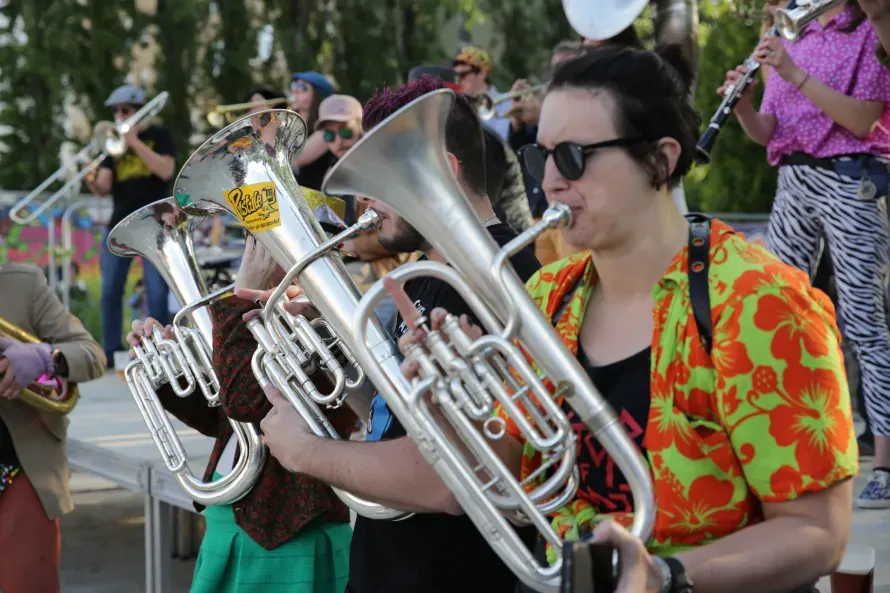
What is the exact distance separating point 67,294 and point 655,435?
891 centimetres

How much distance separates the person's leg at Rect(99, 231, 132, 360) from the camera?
28.3 feet

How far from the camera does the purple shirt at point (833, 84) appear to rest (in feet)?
13.5

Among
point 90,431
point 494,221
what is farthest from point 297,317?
point 90,431

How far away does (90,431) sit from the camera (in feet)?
19.7

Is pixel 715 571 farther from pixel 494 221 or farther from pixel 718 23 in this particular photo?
pixel 718 23

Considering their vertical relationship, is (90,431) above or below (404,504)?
below

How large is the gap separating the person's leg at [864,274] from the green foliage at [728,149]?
6373 millimetres

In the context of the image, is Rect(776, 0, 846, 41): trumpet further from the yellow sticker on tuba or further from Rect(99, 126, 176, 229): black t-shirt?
Rect(99, 126, 176, 229): black t-shirt

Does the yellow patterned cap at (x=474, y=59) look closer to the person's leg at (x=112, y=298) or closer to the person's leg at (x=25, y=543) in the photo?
the person's leg at (x=112, y=298)

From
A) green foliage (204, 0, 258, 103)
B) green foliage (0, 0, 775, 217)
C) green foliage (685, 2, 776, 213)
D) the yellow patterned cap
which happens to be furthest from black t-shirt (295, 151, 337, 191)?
green foliage (204, 0, 258, 103)

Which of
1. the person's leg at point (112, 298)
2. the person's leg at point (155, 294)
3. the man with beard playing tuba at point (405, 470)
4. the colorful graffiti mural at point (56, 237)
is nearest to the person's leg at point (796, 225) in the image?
the man with beard playing tuba at point (405, 470)

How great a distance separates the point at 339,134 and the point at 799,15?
2.78 m

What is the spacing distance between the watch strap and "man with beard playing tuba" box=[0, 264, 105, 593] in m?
2.65

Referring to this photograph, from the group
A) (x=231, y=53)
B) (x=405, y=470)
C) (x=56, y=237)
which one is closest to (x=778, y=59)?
(x=405, y=470)
